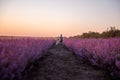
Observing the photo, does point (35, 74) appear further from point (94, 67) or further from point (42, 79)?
point (94, 67)

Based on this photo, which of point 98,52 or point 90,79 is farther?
point 98,52

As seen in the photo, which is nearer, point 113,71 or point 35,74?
point 113,71

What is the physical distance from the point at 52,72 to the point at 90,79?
4.13ft

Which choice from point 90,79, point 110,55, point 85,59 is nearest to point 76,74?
point 90,79

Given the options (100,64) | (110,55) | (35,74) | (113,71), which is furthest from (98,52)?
(35,74)

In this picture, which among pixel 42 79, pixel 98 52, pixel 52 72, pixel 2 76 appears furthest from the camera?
pixel 98 52

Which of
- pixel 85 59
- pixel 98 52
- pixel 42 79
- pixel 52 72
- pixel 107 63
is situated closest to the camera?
pixel 42 79

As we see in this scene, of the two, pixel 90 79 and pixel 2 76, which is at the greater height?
pixel 2 76

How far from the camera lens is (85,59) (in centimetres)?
919

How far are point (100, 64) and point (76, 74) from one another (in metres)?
1.00

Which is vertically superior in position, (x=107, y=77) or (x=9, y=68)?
(x=9, y=68)

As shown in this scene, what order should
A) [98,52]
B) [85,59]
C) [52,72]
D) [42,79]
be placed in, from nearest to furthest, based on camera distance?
1. [42,79]
2. [52,72]
3. [98,52]
4. [85,59]

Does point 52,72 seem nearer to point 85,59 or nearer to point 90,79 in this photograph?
point 90,79

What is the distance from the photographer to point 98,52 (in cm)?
715
